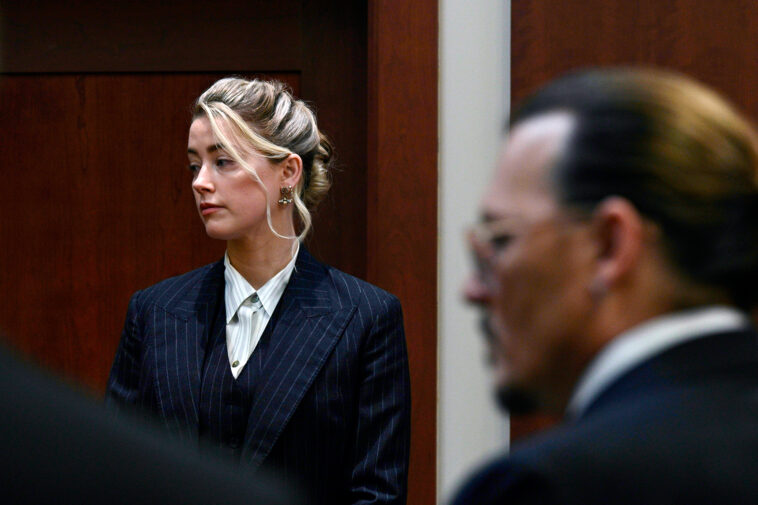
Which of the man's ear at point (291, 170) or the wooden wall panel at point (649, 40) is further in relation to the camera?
the wooden wall panel at point (649, 40)

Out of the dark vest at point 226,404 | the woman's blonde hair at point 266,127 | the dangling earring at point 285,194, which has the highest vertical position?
the woman's blonde hair at point 266,127

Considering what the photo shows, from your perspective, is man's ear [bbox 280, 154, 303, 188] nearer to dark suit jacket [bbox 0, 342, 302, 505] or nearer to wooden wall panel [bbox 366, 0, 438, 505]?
wooden wall panel [bbox 366, 0, 438, 505]

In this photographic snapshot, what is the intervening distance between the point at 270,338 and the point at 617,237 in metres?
1.13

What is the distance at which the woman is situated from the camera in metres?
1.73

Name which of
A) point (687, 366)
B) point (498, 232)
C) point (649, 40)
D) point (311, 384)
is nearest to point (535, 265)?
point (498, 232)

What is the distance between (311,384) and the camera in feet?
5.74

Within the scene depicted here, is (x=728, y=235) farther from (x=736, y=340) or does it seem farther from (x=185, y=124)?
(x=185, y=124)

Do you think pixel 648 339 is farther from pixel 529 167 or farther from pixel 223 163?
pixel 223 163

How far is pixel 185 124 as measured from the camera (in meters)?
2.62

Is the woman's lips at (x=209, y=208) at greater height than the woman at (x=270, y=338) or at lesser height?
greater

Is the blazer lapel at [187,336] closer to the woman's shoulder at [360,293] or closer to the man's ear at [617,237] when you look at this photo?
the woman's shoulder at [360,293]

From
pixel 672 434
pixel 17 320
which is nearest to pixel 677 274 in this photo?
pixel 672 434

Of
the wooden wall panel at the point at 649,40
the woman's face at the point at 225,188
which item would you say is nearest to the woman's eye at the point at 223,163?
the woman's face at the point at 225,188

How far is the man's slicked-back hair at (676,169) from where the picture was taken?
0.77 meters
